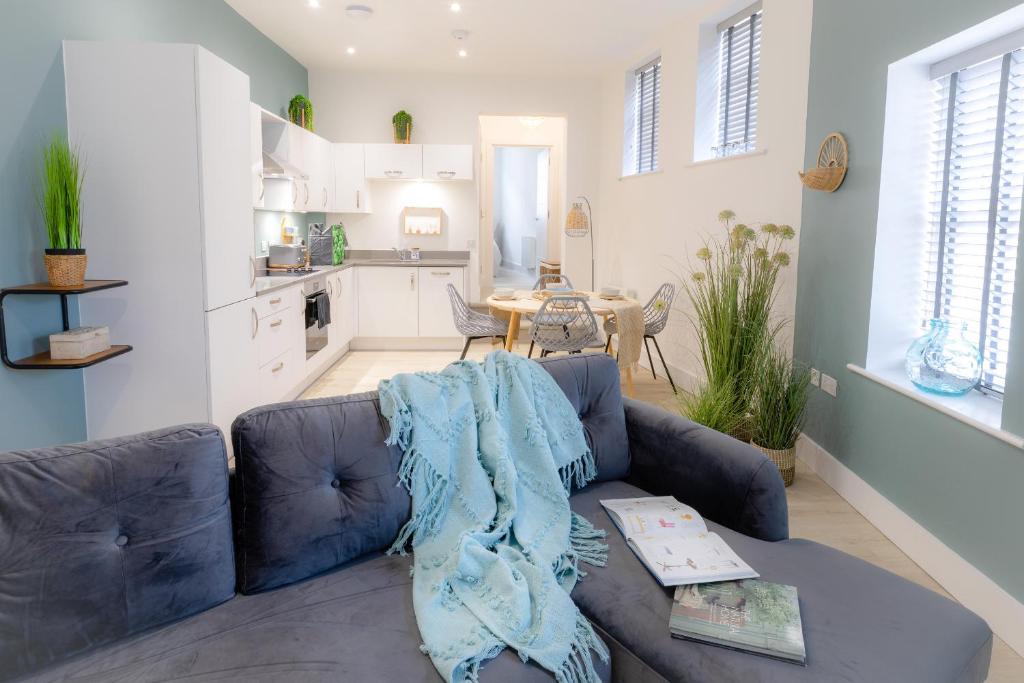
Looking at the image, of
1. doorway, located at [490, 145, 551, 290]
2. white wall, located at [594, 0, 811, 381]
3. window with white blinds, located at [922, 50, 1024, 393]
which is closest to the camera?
window with white blinds, located at [922, 50, 1024, 393]

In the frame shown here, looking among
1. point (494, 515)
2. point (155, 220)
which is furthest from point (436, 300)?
point (494, 515)

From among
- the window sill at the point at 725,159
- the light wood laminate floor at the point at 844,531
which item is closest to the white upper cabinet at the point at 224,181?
the light wood laminate floor at the point at 844,531

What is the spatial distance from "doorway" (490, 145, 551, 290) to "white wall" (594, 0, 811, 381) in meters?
5.06

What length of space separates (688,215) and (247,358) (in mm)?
3377

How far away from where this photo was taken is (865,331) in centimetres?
331

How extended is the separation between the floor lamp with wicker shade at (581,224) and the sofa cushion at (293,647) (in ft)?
19.6

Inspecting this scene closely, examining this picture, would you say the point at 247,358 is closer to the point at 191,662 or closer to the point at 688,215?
the point at 191,662

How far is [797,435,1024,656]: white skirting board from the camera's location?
7.63 ft

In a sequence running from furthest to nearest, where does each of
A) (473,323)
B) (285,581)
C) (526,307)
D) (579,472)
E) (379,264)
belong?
(379,264)
(473,323)
(526,307)
(579,472)
(285,581)

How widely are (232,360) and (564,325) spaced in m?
2.32

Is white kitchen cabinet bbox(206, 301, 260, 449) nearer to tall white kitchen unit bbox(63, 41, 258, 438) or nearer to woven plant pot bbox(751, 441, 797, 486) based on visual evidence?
tall white kitchen unit bbox(63, 41, 258, 438)

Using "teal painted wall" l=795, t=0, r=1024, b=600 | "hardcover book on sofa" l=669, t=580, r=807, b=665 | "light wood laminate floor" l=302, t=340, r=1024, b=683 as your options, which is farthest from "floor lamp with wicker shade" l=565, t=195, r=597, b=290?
"hardcover book on sofa" l=669, t=580, r=807, b=665

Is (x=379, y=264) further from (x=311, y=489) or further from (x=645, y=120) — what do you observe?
(x=311, y=489)

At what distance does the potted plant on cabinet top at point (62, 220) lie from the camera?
115 inches
